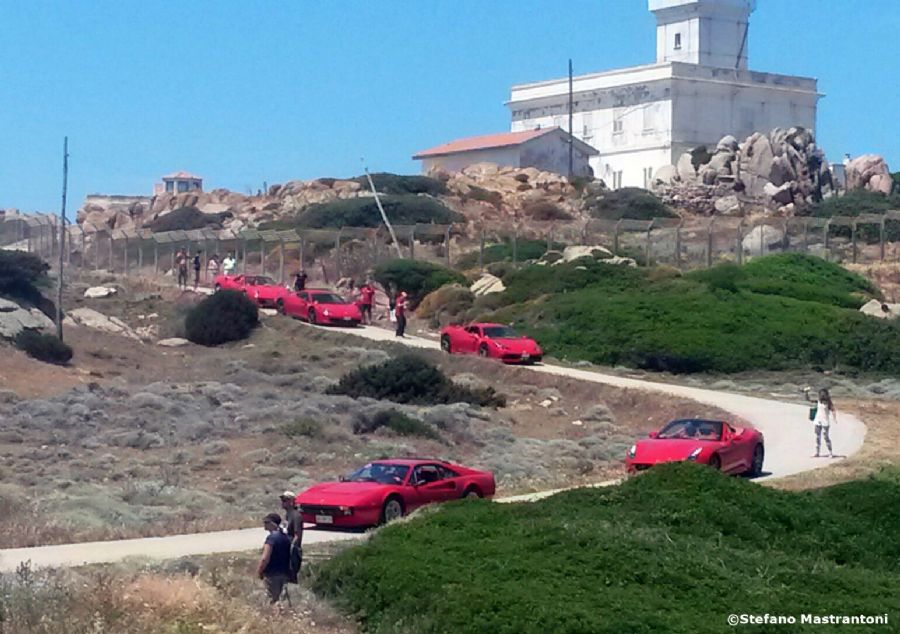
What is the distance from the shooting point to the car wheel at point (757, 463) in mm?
26812

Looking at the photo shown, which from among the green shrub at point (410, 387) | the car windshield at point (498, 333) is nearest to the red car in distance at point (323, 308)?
the car windshield at point (498, 333)

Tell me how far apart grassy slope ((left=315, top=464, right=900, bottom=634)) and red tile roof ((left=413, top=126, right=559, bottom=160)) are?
245 ft

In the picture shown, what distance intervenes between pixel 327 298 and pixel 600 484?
29698 mm

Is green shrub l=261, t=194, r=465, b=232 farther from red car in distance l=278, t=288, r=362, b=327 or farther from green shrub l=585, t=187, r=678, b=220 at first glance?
red car in distance l=278, t=288, r=362, b=327

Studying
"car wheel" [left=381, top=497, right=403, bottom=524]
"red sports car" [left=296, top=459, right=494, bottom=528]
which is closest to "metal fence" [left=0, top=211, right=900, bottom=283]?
"red sports car" [left=296, top=459, right=494, bottom=528]

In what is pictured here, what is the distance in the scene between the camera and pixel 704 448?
25766mm

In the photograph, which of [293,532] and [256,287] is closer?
[293,532]

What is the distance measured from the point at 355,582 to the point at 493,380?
1080 inches

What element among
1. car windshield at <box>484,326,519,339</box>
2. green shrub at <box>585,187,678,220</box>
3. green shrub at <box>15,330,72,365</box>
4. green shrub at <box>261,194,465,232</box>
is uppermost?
green shrub at <box>585,187,678,220</box>

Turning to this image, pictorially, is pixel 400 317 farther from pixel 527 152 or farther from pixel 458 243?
pixel 527 152

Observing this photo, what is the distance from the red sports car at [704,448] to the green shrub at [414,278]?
2985cm

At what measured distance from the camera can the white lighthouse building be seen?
9469cm

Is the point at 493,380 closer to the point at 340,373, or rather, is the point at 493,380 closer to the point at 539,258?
the point at 340,373

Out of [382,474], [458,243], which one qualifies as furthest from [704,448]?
[458,243]
